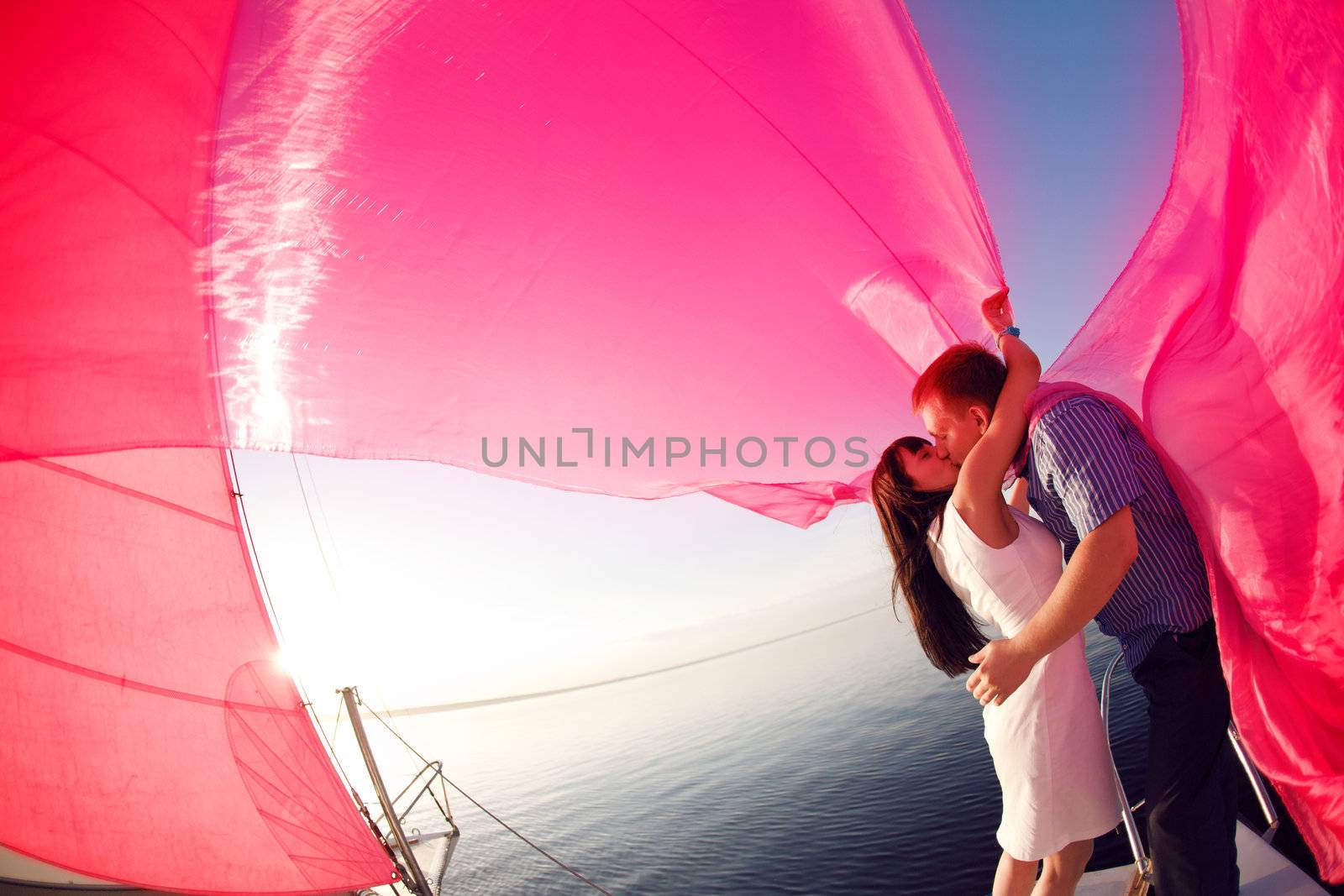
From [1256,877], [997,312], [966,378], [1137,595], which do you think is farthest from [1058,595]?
[1256,877]

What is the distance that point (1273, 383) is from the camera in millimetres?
1386

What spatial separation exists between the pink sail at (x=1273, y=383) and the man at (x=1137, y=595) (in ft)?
0.30

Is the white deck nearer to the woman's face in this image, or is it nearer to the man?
the man

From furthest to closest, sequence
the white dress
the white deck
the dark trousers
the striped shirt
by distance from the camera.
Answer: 1. the white deck
2. the white dress
3. the dark trousers
4. the striped shirt

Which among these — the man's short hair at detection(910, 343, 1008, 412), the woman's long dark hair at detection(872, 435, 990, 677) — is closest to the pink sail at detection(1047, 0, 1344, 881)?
the man's short hair at detection(910, 343, 1008, 412)

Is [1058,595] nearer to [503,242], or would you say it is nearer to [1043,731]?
[1043,731]

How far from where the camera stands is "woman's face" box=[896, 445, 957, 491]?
185cm

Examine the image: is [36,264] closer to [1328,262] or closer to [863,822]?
[1328,262]

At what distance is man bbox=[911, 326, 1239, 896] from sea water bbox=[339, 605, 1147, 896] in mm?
6452

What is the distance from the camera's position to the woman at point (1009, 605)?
1.58 m

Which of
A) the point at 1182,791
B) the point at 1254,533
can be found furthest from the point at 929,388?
the point at 1182,791

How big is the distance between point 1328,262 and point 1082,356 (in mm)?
1004

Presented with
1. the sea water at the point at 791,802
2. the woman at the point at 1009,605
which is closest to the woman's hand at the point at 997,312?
the woman at the point at 1009,605

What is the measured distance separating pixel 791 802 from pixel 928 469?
12.2m
